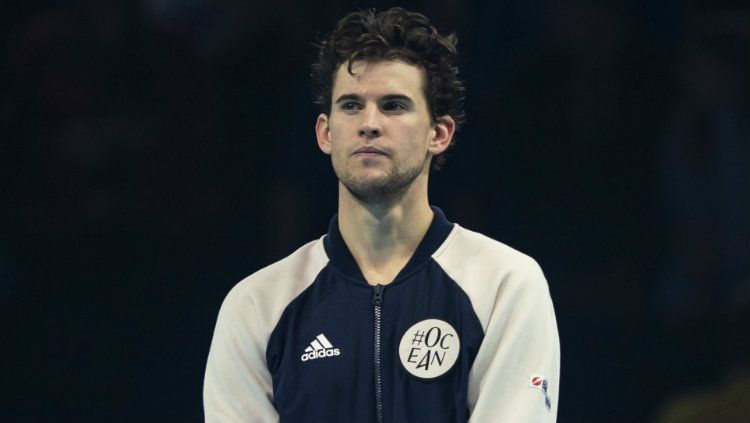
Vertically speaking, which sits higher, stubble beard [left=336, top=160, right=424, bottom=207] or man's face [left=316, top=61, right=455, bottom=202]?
man's face [left=316, top=61, right=455, bottom=202]

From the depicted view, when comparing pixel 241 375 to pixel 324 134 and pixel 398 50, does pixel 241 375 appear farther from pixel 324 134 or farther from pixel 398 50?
pixel 398 50

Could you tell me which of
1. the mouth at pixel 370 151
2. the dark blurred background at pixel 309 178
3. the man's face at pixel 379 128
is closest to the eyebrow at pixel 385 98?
the man's face at pixel 379 128

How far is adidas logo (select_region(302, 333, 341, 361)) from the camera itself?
12.2ft

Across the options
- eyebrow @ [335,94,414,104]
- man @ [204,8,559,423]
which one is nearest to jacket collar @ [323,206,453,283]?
man @ [204,8,559,423]

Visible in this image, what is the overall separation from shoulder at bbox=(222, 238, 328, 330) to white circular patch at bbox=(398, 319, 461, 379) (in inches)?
14.8

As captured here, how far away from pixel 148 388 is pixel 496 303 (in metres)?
1.95

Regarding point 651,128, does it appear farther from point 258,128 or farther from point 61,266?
point 61,266

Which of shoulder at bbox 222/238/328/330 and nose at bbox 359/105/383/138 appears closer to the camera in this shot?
nose at bbox 359/105/383/138

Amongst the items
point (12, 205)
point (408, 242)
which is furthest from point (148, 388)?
point (408, 242)

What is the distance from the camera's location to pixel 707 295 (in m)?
5.38

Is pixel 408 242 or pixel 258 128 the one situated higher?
pixel 258 128

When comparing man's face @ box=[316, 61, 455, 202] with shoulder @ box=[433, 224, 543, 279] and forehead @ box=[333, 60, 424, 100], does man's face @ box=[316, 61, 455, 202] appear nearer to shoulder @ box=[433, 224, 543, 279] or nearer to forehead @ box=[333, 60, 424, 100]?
forehead @ box=[333, 60, 424, 100]

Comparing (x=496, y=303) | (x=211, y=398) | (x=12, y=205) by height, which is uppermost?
(x=12, y=205)

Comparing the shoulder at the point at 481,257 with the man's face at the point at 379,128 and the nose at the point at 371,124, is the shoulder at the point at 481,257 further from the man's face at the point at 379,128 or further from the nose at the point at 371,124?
the nose at the point at 371,124
